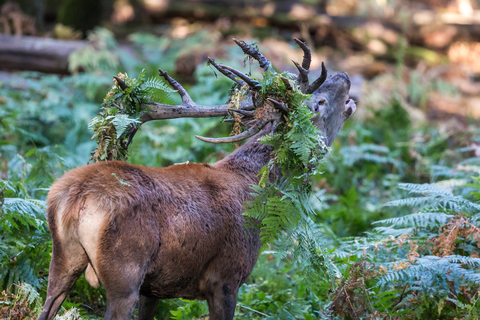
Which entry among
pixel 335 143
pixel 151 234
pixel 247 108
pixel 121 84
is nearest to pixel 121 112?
pixel 121 84

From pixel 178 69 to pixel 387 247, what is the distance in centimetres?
789

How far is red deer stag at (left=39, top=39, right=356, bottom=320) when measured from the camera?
112 inches

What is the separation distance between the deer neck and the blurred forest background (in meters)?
0.83

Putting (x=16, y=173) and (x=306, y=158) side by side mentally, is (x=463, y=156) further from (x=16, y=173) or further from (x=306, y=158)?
(x=16, y=173)

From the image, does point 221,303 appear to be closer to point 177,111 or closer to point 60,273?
point 60,273

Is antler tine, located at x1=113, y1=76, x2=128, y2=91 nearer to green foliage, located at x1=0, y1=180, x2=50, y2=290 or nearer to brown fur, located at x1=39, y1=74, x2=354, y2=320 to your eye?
brown fur, located at x1=39, y1=74, x2=354, y2=320

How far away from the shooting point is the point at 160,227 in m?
3.10

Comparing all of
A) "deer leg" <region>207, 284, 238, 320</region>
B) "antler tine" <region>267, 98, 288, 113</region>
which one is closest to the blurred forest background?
"deer leg" <region>207, 284, 238, 320</region>

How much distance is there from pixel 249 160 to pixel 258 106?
0.66 m

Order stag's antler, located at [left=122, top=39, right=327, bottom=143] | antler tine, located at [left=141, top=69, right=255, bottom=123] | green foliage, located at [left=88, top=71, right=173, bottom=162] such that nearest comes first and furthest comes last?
stag's antler, located at [left=122, top=39, right=327, bottom=143] < green foliage, located at [left=88, top=71, right=173, bottom=162] < antler tine, located at [left=141, top=69, right=255, bottom=123]

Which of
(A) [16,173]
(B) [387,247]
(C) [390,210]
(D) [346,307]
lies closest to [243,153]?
(D) [346,307]

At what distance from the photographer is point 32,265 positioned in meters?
4.03

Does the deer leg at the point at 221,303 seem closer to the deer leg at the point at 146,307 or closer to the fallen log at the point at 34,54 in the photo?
the deer leg at the point at 146,307

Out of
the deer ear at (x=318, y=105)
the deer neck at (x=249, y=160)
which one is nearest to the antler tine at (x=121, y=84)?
the deer neck at (x=249, y=160)
